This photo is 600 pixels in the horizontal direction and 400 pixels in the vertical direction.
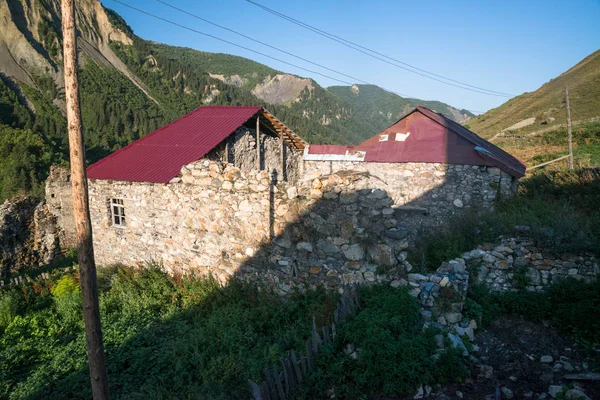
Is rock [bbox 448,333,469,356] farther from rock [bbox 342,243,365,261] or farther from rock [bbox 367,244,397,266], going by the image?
rock [bbox 342,243,365,261]

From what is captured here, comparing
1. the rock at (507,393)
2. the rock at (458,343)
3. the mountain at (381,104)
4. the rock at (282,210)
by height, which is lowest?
the rock at (507,393)

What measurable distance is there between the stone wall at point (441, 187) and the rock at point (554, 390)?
727 cm

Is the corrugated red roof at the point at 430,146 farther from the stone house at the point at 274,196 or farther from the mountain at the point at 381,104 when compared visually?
the mountain at the point at 381,104

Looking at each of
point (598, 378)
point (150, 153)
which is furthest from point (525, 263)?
point (150, 153)

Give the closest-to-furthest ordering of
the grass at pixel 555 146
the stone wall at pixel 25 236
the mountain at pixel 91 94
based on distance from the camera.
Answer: the stone wall at pixel 25 236, the grass at pixel 555 146, the mountain at pixel 91 94

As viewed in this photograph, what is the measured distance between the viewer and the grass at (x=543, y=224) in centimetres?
655

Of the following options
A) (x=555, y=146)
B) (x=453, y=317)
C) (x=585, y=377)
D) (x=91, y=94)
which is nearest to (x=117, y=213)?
(x=453, y=317)

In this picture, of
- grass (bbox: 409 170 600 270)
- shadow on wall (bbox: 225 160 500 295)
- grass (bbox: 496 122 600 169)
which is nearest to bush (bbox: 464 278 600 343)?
grass (bbox: 409 170 600 270)

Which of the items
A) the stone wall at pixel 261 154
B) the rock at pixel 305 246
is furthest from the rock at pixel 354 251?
the stone wall at pixel 261 154

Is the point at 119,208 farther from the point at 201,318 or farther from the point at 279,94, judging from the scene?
the point at 279,94

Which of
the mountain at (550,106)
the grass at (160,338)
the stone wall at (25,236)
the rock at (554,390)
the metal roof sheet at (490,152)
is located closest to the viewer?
the rock at (554,390)

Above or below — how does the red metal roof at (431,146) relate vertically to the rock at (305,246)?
above

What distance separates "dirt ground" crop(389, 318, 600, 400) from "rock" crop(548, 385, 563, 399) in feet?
0.21

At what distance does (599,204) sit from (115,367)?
12266 mm
